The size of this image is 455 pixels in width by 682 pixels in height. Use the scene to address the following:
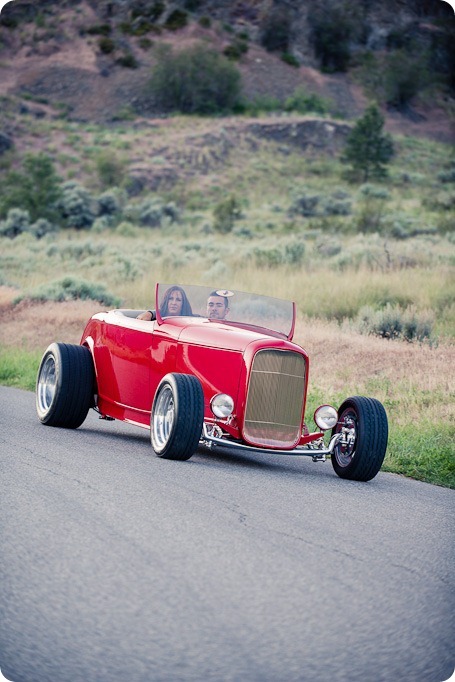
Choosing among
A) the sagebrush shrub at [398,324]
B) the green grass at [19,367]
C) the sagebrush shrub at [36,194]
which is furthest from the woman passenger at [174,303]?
the sagebrush shrub at [36,194]

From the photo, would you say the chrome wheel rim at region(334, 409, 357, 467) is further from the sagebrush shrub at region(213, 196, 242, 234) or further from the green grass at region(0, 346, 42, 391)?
the sagebrush shrub at region(213, 196, 242, 234)

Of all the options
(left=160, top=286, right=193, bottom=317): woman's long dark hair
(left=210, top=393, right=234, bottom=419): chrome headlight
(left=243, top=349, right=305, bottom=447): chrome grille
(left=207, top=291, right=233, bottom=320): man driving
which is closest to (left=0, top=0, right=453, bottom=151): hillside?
(left=207, top=291, right=233, bottom=320): man driving

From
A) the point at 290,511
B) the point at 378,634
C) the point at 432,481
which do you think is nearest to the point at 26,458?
the point at 290,511

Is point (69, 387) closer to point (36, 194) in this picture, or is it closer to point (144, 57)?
point (36, 194)

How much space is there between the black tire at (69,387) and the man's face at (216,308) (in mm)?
1488

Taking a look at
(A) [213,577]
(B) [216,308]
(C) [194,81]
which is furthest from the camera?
(C) [194,81]

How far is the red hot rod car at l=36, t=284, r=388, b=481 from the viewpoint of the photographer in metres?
10.2

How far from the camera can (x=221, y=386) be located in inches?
412

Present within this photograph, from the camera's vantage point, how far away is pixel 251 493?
8594mm

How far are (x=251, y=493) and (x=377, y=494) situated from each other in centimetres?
143

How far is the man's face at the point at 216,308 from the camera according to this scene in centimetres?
1170

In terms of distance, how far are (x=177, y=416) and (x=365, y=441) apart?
185 cm

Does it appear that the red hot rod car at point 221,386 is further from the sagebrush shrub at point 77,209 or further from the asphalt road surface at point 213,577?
the sagebrush shrub at point 77,209

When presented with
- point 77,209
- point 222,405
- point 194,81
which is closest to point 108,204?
point 77,209
